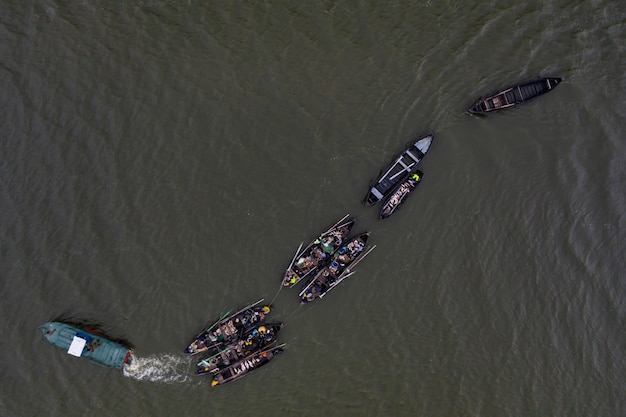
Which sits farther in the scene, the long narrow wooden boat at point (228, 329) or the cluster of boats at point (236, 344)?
the long narrow wooden boat at point (228, 329)

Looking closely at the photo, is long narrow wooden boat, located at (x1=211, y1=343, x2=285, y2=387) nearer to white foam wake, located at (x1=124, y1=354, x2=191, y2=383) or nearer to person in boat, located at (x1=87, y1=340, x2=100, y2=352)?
white foam wake, located at (x1=124, y1=354, x2=191, y2=383)

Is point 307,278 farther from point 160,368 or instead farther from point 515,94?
point 515,94

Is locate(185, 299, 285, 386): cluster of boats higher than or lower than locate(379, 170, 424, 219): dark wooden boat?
lower

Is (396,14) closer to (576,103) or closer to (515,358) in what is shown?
(576,103)

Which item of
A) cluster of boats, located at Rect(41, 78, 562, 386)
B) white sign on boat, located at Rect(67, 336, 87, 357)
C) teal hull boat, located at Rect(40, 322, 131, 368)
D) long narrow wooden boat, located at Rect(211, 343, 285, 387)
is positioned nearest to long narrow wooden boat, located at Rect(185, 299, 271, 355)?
cluster of boats, located at Rect(41, 78, 562, 386)

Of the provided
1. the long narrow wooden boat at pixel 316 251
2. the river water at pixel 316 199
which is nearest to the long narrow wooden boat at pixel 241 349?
the river water at pixel 316 199

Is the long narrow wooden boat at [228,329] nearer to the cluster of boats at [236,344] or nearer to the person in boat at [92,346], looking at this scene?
the cluster of boats at [236,344]
